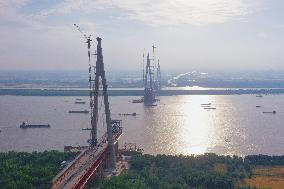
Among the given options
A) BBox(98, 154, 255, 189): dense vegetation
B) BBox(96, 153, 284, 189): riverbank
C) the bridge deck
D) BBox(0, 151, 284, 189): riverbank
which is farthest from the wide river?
the bridge deck

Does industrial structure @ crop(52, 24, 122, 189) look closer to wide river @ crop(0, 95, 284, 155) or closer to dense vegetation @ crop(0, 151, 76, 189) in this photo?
dense vegetation @ crop(0, 151, 76, 189)

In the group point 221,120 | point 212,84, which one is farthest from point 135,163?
point 212,84

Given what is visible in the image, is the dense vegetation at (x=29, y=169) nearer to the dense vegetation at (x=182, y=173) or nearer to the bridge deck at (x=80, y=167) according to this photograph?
the bridge deck at (x=80, y=167)

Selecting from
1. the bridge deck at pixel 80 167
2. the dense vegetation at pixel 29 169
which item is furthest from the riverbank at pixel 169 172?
the bridge deck at pixel 80 167

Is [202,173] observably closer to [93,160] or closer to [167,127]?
[93,160]

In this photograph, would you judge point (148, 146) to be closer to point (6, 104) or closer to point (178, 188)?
point (178, 188)

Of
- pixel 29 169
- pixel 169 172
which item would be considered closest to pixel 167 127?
pixel 169 172

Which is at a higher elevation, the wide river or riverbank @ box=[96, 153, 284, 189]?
the wide river
